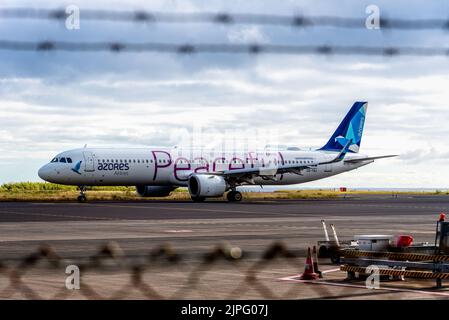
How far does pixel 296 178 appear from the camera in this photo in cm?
8156


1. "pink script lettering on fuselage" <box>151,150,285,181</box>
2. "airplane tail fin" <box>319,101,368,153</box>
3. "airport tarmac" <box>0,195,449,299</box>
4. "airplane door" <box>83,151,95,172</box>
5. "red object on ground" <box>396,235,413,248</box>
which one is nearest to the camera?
"airport tarmac" <box>0,195,449,299</box>

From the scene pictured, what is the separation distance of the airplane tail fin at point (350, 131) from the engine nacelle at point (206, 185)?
57.1 feet

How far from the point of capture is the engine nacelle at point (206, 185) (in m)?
70.7

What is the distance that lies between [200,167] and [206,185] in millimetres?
4626

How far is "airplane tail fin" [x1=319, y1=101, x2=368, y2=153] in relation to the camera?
85438 mm

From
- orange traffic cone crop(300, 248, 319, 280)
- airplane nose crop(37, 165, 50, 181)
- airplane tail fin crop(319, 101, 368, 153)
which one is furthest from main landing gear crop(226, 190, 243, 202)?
orange traffic cone crop(300, 248, 319, 280)

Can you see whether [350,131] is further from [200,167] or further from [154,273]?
[154,273]

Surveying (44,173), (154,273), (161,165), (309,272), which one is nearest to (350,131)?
(161,165)

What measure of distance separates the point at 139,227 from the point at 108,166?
32.3m

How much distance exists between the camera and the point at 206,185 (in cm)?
7069

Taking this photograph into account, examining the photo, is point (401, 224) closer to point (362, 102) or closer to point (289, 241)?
point (289, 241)

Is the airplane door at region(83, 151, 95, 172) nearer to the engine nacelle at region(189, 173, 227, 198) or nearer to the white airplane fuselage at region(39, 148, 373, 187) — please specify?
the white airplane fuselage at region(39, 148, 373, 187)

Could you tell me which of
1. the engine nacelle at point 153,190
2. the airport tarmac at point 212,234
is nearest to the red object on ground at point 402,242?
the airport tarmac at point 212,234
